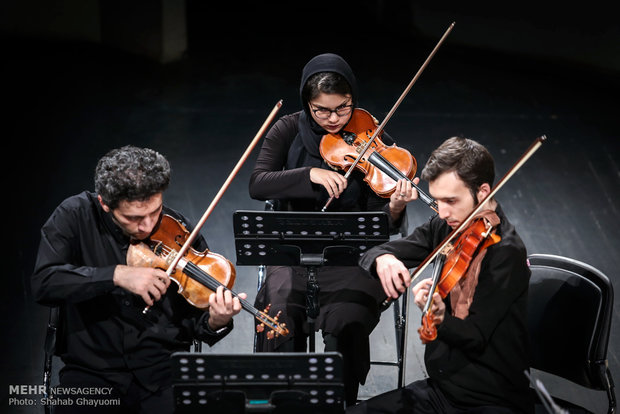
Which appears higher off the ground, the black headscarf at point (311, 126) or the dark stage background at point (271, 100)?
the dark stage background at point (271, 100)

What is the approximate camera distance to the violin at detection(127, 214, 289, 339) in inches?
101

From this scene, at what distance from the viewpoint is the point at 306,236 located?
271 centimetres

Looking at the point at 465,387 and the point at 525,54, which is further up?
the point at 525,54

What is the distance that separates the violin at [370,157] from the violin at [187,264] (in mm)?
849

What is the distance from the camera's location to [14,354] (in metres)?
3.56

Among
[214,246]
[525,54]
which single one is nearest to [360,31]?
[525,54]

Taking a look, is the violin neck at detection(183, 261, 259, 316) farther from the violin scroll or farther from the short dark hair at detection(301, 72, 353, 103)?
the short dark hair at detection(301, 72, 353, 103)

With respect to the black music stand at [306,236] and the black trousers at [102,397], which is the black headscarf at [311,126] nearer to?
the black music stand at [306,236]

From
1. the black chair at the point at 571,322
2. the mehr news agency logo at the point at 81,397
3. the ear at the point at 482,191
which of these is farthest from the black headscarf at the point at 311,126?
the mehr news agency logo at the point at 81,397

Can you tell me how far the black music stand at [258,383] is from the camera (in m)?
2.15

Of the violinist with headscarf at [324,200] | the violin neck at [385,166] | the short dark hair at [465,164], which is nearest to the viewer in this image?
the short dark hair at [465,164]

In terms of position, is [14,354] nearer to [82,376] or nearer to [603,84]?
[82,376]

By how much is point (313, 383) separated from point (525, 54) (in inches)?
211

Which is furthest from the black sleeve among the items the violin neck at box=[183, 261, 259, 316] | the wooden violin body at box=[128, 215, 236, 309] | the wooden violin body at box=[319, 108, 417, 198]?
the violin neck at box=[183, 261, 259, 316]
